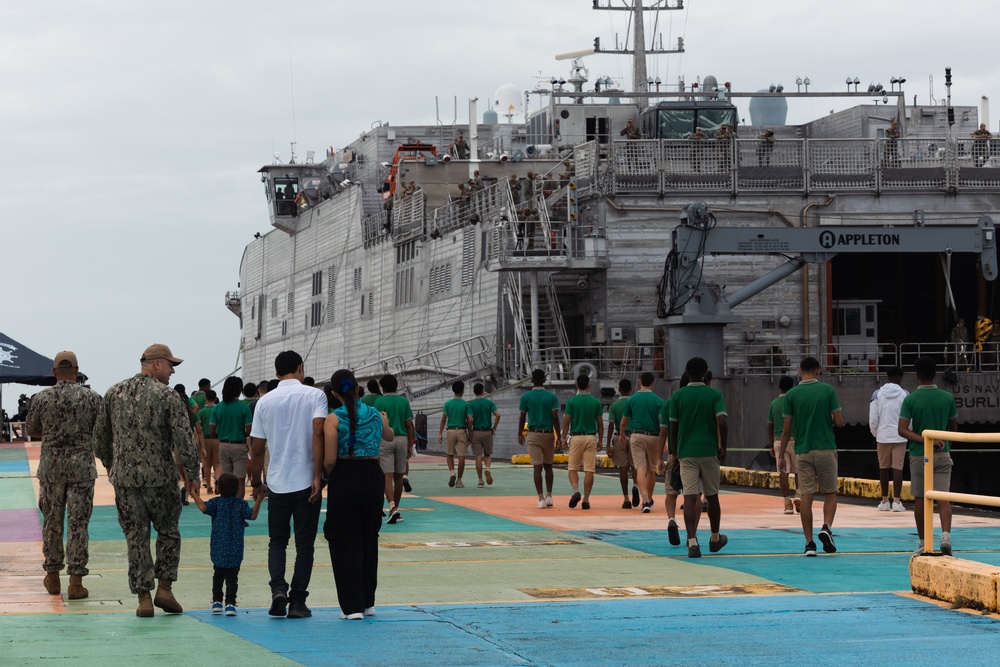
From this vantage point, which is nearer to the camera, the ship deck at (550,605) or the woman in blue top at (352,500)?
the ship deck at (550,605)

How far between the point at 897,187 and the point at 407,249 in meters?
16.5

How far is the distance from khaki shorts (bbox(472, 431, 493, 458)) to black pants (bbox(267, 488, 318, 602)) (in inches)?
523

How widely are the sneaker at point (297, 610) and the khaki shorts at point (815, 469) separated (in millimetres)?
5359

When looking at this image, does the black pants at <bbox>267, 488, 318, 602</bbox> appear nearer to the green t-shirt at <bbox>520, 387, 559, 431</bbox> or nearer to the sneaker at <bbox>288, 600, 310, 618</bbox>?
the sneaker at <bbox>288, 600, 310, 618</bbox>

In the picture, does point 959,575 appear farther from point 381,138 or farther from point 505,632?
point 381,138

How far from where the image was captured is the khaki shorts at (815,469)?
12977 mm

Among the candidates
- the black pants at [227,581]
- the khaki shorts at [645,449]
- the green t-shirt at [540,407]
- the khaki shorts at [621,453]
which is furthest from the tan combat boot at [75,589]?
the khaki shorts at [621,453]

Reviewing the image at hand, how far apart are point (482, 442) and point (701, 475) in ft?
32.8

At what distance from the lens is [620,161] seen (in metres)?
35.8

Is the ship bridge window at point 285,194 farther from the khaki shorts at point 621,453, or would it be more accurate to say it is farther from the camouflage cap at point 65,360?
the camouflage cap at point 65,360

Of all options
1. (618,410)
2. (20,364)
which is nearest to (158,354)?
(618,410)

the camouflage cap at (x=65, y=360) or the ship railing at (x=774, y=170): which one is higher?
the ship railing at (x=774, y=170)

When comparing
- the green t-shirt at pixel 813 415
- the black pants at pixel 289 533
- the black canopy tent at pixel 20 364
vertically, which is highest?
the black canopy tent at pixel 20 364

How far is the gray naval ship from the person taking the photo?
31562 millimetres
